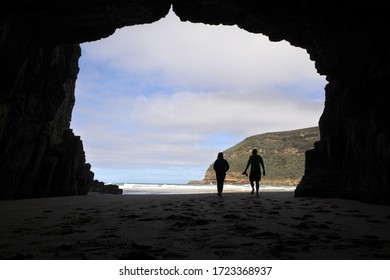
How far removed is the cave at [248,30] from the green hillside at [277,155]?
75333 mm

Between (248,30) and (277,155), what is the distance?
92.8 metres

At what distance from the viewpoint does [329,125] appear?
61.0 feet

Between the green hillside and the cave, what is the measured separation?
247ft

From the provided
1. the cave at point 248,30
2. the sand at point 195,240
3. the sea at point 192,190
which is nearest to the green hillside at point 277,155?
the sea at point 192,190

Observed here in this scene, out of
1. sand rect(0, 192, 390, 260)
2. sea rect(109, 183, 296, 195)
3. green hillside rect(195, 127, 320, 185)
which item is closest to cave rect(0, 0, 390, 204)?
sand rect(0, 192, 390, 260)

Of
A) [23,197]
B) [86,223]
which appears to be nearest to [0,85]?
[23,197]

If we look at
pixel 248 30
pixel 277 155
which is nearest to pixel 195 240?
pixel 248 30

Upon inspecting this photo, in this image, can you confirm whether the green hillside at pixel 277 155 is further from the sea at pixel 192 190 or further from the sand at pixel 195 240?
the sand at pixel 195 240

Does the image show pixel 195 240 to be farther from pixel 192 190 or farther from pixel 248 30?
pixel 192 190

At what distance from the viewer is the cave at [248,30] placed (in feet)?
39.1

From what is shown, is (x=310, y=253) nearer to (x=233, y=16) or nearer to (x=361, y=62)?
(x=361, y=62)
